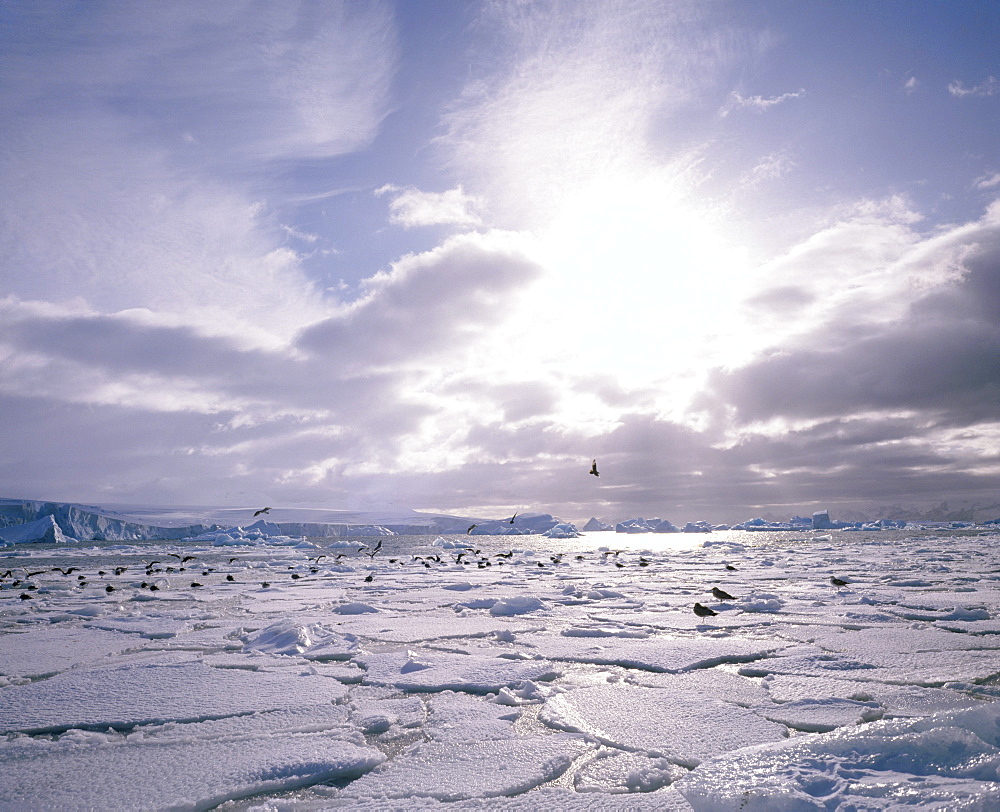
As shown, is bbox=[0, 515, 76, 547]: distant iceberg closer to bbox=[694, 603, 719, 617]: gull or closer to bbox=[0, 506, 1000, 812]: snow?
bbox=[0, 506, 1000, 812]: snow

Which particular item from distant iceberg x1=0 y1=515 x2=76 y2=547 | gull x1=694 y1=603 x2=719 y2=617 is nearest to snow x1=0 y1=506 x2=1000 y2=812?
gull x1=694 y1=603 x2=719 y2=617

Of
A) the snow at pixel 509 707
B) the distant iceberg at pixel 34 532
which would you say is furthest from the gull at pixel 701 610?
the distant iceberg at pixel 34 532

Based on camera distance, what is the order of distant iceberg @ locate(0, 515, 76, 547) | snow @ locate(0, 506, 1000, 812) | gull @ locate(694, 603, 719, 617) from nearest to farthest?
snow @ locate(0, 506, 1000, 812)
gull @ locate(694, 603, 719, 617)
distant iceberg @ locate(0, 515, 76, 547)

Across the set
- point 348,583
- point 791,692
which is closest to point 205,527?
point 348,583

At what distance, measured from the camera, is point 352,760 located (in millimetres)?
2654

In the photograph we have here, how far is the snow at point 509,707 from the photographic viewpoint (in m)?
2.25

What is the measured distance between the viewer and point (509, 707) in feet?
11.5

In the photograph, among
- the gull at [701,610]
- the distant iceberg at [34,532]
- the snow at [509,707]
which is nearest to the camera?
the snow at [509,707]

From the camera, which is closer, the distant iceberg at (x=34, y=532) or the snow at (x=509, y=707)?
the snow at (x=509, y=707)

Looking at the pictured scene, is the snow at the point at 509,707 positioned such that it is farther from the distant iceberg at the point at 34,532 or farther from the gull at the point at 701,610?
the distant iceberg at the point at 34,532

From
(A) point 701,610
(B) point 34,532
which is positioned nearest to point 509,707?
(A) point 701,610

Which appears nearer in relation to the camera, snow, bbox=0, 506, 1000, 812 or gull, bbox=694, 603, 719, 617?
snow, bbox=0, 506, 1000, 812

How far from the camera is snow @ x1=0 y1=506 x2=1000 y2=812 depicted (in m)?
2.25

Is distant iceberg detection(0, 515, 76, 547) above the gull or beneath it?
beneath
